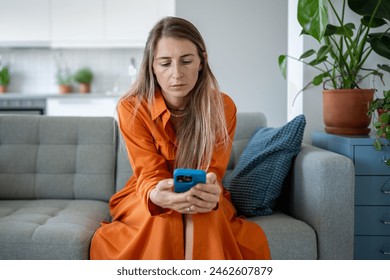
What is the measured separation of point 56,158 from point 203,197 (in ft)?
3.49

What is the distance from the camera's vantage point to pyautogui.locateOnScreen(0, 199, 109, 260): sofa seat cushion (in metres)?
1.52

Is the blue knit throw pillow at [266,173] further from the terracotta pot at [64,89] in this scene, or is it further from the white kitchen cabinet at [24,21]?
the white kitchen cabinet at [24,21]

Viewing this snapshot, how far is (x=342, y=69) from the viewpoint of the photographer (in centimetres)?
204

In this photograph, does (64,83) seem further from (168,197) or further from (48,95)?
(168,197)

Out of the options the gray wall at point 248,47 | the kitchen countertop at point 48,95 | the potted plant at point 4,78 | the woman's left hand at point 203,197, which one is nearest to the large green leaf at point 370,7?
the woman's left hand at point 203,197

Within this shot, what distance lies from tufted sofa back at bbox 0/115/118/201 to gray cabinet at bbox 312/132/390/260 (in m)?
1.09

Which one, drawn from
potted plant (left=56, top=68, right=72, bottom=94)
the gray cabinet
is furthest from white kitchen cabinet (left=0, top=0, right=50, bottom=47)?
the gray cabinet

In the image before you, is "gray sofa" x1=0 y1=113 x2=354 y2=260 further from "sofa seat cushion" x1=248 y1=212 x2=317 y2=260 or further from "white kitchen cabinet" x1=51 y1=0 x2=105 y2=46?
"white kitchen cabinet" x1=51 y1=0 x2=105 y2=46

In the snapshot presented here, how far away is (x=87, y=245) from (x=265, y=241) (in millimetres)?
614

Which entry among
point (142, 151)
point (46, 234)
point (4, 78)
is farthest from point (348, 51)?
point (4, 78)

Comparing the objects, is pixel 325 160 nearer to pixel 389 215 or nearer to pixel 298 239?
pixel 298 239

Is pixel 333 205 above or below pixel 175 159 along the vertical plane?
below

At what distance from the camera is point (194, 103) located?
1.63m
